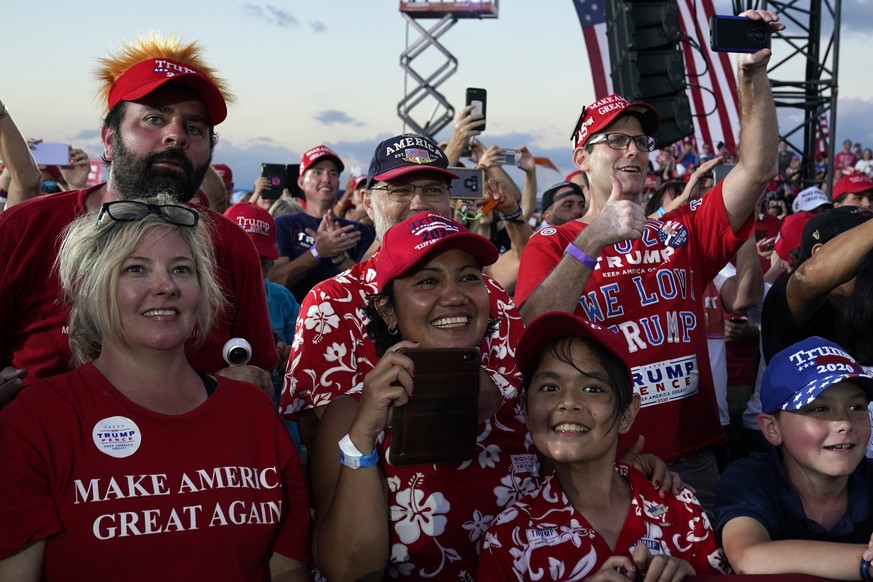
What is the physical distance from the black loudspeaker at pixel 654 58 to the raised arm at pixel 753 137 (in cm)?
428

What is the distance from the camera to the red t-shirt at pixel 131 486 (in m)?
1.82

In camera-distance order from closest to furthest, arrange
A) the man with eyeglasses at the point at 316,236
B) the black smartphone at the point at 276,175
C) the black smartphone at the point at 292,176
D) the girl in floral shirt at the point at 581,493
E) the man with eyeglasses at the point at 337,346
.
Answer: the girl in floral shirt at the point at 581,493, the man with eyeglasses at the point at 337,346, the man with eyeglasses at the point at 316,236, the black smartphone at the point at 292,176, the black smartphone at the point at 276,175

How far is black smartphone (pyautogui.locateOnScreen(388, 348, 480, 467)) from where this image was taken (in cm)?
203

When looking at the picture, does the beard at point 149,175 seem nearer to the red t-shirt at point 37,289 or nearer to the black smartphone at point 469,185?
the red t-shirt at point 37,289

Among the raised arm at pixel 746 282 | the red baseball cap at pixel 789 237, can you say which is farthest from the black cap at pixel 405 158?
the red baseball cap at pixel 789 237

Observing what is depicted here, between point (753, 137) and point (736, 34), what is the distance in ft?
1.27

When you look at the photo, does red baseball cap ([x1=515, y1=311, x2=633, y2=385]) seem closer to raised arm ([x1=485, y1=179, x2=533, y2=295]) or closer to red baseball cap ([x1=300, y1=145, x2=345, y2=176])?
raised arm ([x1=485, y1=179, x2=533, y2=295])

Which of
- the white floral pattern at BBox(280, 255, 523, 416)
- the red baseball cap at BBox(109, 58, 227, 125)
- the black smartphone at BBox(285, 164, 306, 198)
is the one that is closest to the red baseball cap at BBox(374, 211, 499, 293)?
the white floral pattern at BBox(280, 255, 523, 416)

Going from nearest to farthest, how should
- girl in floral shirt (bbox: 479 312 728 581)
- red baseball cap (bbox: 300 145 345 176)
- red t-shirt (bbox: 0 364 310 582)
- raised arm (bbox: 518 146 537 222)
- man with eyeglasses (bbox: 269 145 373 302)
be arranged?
red t-shirt (bbox: 0 364 310 582)
girl in floral shirt (bbox: 479 312 728 581)
man with eyeglasses (bbox: 269 145 373 302)
raised arm (bbox: 518 146 537 222)
red baseball cap (bbox: 300 145 345 176)

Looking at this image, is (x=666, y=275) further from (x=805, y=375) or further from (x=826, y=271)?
(x=805, y=375)

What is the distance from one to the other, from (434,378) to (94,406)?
0.80 meters

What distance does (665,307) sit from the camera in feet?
10.4

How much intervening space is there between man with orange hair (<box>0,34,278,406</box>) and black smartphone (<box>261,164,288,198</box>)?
5.50m

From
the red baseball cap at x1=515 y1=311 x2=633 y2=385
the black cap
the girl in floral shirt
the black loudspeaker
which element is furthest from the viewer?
the black loudspeaker
